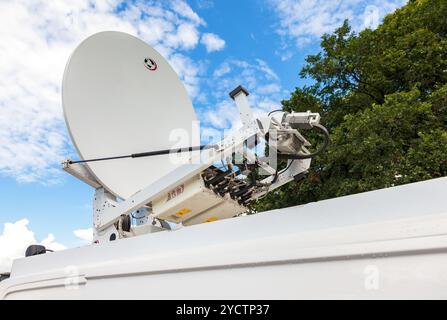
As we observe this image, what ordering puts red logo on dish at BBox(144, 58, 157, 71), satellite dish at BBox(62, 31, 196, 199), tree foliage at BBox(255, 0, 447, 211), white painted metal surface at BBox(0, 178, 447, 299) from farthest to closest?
tree foliage at BBox(255, 0, 447, 211), red logo on dish at BBox(144, 58, 157, 71), satellite dish at BBox(62, 31, 196, 199), white painted metal surface at BBox(0, 178, 447, 299)

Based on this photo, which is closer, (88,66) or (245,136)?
(245,136)

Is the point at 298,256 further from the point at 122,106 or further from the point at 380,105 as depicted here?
the point at 380,105

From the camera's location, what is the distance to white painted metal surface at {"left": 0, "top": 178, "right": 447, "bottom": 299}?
3.93 feet

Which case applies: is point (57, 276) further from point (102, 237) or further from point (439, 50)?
point (439, 50)

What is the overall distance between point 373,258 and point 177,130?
3.39m

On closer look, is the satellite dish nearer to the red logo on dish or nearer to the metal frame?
the red logo on dish

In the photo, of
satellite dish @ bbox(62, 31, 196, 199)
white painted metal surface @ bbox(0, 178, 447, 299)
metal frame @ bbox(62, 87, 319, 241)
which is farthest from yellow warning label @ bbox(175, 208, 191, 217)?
satellite dish @ bbox(62, 31, 196, 199)

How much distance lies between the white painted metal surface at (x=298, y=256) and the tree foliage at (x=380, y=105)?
6335mm

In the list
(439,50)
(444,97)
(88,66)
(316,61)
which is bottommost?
(88,66)

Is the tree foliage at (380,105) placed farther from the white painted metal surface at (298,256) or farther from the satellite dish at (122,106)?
the white painted metal surface at (298,256)

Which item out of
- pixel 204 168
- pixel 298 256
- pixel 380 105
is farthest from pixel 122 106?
pixel 380 105

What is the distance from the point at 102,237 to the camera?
3.16 meters

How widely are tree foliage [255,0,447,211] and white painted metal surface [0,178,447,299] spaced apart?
6335 mm
